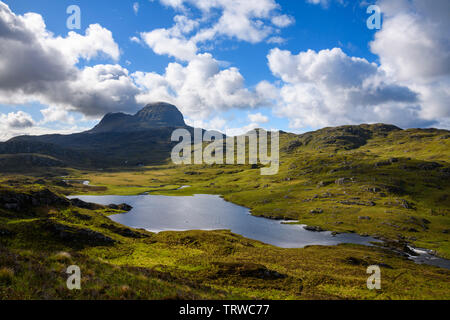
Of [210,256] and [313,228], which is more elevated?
[210,256]

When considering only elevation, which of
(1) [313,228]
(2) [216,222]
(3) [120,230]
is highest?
(3) [120,230]

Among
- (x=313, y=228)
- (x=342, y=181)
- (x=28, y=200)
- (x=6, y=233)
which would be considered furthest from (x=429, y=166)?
(x=6, y=233)

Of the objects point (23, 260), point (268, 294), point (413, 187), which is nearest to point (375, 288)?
point (268, 294)

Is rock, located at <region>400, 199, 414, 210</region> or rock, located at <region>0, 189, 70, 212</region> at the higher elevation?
rock, located at <region>0, 189, 70, 212</region>

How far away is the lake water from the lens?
98062mm

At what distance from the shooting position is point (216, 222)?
121000mm

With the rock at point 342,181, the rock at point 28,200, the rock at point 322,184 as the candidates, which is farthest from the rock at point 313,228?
the rock at point 28,200

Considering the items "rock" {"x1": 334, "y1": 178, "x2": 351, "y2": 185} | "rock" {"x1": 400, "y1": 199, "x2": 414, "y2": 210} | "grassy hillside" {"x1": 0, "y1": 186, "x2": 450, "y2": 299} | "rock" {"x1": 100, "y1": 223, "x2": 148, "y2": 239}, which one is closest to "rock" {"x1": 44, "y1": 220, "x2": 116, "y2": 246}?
"grassy hillside" {"x1": 0, "y1": 186, "x2": 450, "y2": 299}

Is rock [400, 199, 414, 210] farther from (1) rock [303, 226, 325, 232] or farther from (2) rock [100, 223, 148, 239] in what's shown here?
(2) rock [100, 223, 148, 239]

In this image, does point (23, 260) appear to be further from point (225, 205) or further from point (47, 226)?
point (225, 205)

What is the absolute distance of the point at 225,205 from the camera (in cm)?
16462

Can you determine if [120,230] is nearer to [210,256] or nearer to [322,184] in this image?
[210,256]
